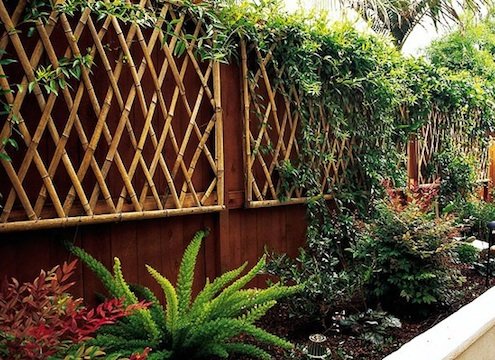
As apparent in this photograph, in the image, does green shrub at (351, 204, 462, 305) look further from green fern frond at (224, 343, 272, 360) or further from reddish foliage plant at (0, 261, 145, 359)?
reddish foliage plant at (0, 261, 145, 359)

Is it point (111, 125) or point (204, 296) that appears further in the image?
point (111, 125)

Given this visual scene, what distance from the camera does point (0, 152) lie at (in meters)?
1.80

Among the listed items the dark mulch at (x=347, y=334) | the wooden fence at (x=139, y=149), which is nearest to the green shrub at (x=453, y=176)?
the dark mulch at (x=347, y=334)

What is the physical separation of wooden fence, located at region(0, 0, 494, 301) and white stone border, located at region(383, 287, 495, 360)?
118cm

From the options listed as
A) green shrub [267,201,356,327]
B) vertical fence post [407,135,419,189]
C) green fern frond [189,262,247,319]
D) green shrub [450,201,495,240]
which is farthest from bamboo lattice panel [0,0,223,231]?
green shrub [450,201,495,240]

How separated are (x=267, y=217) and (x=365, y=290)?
0.75m

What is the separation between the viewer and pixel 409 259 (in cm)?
276

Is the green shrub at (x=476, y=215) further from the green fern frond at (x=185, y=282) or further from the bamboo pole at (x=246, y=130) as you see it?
the green fern frond at (x=185, y=282)

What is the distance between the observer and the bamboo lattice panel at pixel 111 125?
1938mm

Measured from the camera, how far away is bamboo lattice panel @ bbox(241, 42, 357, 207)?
9.37ft

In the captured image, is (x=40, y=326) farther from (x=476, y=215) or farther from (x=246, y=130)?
(x=476, y=215)

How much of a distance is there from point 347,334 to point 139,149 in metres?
1.43

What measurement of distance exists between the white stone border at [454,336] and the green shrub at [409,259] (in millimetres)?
327

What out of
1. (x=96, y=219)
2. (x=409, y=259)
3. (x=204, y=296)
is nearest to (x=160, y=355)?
(x=204, y=296)
